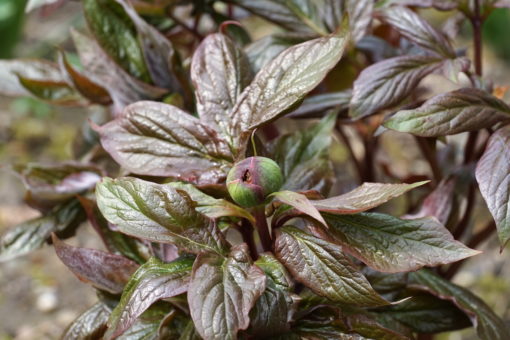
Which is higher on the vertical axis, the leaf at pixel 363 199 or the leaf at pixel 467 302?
the leaf at pixel 363 199

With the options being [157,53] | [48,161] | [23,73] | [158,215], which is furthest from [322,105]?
[48,161]

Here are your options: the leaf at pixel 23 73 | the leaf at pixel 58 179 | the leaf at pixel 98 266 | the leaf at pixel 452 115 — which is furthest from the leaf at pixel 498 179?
the leaf at pixel 23 73

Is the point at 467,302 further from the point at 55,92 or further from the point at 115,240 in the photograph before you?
the point at 55,92

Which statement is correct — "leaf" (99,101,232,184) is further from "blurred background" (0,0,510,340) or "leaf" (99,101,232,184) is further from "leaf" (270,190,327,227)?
"blurred background" (0,0,510,340)

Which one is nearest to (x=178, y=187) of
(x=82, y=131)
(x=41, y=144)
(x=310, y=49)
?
(x=310, y=49)

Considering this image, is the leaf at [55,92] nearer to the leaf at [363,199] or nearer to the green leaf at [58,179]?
the green leaf at [58,179]

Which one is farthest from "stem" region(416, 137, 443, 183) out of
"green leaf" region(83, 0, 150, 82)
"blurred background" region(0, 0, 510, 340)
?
"green leaf" region(83, 0, 150, 82)

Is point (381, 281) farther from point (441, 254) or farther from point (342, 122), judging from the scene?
point (342, 122)
